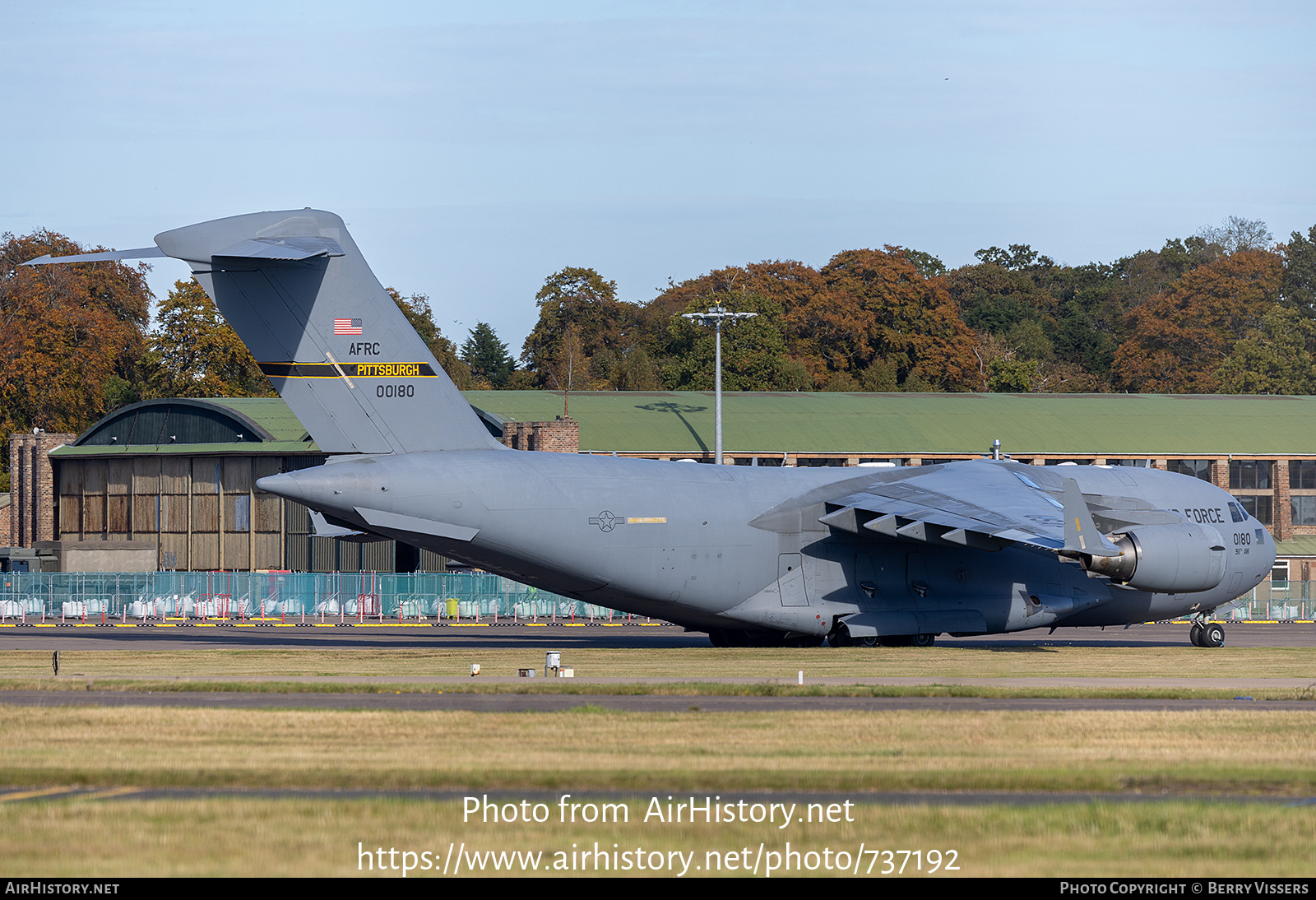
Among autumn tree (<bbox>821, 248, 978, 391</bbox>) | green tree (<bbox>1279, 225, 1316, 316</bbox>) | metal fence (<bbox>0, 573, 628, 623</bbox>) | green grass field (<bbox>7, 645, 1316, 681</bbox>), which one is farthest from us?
green tree (<bbox>1279, 225, 1316, 316</bbox>)

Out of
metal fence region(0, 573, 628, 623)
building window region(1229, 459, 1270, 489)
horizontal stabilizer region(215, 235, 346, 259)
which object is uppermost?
horizontal stabilizer region(215, 235, 346, 259)

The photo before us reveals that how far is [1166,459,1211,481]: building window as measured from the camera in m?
72.8

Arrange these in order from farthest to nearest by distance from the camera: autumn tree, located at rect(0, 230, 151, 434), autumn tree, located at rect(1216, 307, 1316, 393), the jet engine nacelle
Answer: autumn tree, located at rect(1216, 307, 1316, 393)
autumn tree, located at rect(0, 230, 151, 434)
the jet engine nacelle

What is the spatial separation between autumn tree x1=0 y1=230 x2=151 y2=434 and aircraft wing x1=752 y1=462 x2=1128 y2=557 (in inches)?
2434

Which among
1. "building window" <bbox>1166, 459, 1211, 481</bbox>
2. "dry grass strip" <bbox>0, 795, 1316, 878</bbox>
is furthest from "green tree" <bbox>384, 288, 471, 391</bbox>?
"dry grass strip" <bbox>0, 795, 1316, 878</bbox>

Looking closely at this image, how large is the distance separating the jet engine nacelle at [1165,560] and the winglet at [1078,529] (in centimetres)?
26

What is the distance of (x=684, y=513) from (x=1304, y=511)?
5485 centimetres

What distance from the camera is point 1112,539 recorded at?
2980 centimetres

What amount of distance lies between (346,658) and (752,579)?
27.7ft

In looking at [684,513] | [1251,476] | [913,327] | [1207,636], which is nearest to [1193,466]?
[1251,476]

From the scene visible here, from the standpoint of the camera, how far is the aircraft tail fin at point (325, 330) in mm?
27609

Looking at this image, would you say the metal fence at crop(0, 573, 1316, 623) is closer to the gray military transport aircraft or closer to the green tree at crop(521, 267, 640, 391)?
the gray military transport aircraft

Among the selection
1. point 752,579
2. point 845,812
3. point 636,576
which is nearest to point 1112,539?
point 752,579

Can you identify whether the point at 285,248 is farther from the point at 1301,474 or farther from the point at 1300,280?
the point at 1300,280
